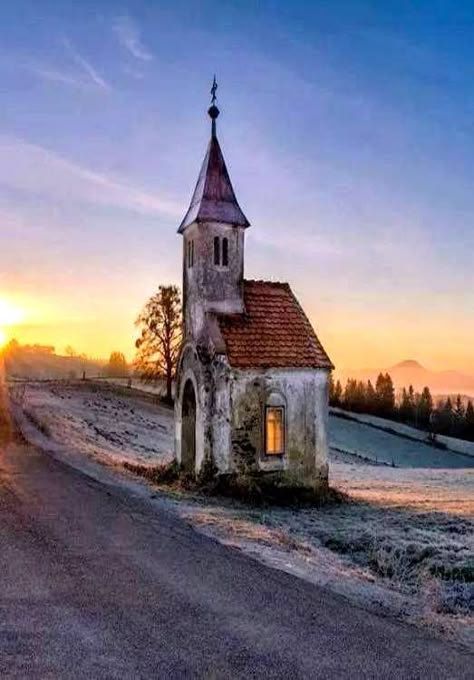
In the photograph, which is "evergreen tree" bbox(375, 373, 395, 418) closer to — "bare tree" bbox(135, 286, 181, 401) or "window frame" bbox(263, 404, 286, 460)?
"bare tree" bbox(135, 286, 181, 401)

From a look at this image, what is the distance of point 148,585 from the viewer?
9.96m

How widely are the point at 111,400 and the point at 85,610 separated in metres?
46.7

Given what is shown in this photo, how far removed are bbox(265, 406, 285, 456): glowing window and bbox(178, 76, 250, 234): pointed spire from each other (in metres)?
7.29

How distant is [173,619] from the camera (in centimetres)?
855

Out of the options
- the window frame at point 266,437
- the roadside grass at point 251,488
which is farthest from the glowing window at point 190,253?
the roadside grass at point 251,488

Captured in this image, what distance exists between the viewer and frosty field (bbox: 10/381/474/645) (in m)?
10.4

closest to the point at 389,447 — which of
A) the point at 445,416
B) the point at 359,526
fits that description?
the point at 359,526

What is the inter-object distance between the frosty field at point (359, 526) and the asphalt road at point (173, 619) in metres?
0.88

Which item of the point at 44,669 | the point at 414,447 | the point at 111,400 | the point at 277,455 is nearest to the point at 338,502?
the point at 277,455

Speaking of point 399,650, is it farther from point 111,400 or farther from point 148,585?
point 111,400

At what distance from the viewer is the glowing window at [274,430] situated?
22.1m

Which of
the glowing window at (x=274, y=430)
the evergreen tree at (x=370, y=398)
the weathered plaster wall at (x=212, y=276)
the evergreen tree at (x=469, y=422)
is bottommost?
the evergreen tree at (x=469, y=422)

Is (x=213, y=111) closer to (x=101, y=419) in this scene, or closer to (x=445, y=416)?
(x=101, y=419)

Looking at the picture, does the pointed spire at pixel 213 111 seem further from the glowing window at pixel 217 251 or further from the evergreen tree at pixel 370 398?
the evergreen tree at pixel 370 398
